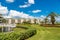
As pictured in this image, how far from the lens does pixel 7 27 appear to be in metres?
40.1

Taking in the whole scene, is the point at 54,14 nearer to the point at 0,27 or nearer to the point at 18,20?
the point at 0,27

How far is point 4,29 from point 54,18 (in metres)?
47.5

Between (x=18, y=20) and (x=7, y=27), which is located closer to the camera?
(x=7, y=27)

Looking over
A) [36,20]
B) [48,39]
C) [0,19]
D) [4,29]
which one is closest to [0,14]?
[0,19]

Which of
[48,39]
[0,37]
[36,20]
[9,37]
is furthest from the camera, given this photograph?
[36,20]

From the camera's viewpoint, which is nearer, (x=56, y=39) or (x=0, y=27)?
(x=56, y=39)

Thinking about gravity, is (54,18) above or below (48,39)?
above

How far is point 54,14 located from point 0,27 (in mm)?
48490

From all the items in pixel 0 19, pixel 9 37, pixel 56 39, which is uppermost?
pixel 0 19

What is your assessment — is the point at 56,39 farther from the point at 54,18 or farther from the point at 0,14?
the point at 54,18

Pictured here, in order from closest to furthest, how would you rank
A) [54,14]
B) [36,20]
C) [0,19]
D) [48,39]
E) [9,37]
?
[9,37], [48,39], [0,19], [54,14], [36,20]


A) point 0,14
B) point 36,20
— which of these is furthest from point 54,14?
point 36,20

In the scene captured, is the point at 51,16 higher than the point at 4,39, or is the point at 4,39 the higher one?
the point at 51,16

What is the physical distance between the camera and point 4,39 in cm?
1303
